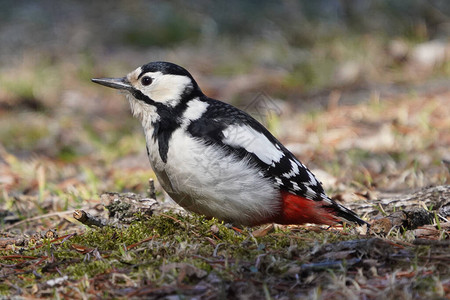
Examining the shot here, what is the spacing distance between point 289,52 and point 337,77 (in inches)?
54.4

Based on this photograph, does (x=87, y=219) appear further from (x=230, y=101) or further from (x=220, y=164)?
(x=230, y=101)

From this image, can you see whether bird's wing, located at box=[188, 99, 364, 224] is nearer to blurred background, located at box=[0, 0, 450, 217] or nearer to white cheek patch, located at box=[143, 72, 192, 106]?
white cheek patch, located at box=[143, 72, 192, 106]

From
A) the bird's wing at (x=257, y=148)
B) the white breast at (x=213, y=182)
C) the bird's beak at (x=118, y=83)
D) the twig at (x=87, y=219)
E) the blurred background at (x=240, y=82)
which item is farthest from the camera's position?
the blurred background at (x=240, y=82)

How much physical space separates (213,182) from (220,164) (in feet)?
0.42

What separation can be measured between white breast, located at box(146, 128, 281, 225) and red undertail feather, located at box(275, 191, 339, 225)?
9cm

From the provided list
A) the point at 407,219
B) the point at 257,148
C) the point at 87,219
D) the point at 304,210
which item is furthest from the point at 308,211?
the point at 87,219

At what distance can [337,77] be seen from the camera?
28.8 feet

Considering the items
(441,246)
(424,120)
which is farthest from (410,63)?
(441,246)

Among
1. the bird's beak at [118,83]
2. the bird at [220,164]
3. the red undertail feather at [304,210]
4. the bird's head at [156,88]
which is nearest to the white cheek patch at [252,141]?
the bird at [220,164]

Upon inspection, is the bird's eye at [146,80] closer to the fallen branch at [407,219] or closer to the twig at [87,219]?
the twig at [87,219]

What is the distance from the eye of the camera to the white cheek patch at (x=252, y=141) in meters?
3.76

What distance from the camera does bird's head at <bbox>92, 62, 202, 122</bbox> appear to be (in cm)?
404

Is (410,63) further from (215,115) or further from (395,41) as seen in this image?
(215,115)

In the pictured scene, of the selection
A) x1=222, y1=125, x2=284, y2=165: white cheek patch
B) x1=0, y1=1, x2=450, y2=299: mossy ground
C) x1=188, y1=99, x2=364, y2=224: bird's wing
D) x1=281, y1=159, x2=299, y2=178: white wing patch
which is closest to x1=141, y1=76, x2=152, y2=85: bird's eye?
x1=188, y1=99, x2=364, y2=224: bird's wing
